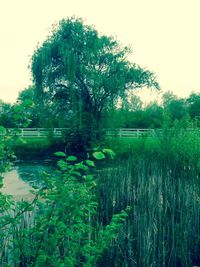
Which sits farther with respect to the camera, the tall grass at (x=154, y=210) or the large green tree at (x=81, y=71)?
the large green tree at (x=81, y=71)

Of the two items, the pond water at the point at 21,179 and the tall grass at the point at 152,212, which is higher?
the tall grass at the point at 152,212

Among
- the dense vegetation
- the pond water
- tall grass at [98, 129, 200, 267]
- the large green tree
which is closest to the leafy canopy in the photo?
the large green tree

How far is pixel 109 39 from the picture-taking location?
1823 centimetres

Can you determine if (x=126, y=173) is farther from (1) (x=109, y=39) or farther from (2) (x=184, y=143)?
(1) (x=109, y=39)

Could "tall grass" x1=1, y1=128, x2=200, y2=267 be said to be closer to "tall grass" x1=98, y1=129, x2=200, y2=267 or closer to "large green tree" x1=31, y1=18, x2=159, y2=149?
"tall grass" x1=98, y1=129, x2=200, y2=267

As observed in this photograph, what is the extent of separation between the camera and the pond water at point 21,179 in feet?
31.5

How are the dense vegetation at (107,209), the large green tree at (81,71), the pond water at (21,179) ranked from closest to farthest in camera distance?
the dense vegetation at (107,209) → the pond water at (21,179) → the large green tree at (81,71)

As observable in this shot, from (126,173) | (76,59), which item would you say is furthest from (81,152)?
(126,173)

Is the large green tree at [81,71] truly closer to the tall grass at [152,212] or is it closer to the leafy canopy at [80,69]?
the leafy canopy at [80,69]

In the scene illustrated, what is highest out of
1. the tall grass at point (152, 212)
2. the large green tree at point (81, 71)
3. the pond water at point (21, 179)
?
the large green tree at point (81, 71)

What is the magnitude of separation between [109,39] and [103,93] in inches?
111

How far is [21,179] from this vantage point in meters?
12.0

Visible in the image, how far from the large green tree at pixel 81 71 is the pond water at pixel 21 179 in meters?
3.23

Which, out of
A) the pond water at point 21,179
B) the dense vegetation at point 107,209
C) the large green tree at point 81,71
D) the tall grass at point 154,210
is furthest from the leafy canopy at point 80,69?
the tall grass at point 154,210
